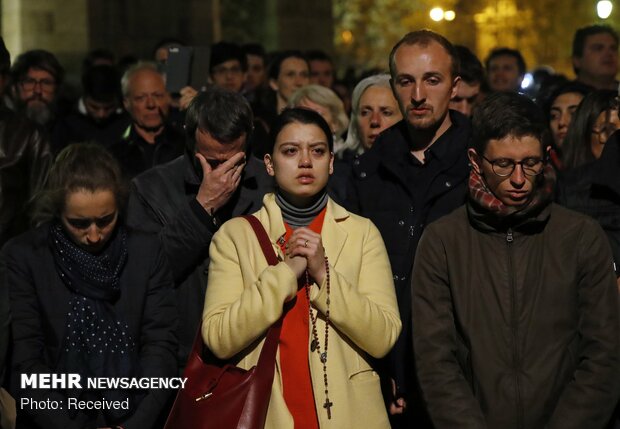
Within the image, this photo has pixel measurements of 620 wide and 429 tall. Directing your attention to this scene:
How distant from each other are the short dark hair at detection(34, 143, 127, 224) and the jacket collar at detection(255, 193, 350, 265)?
0.82 meters

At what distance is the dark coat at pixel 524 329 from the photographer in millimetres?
5312

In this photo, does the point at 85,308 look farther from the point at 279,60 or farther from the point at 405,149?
A: the point at 279,60

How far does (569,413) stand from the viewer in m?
5.25

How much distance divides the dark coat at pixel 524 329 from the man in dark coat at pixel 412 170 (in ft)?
2.34

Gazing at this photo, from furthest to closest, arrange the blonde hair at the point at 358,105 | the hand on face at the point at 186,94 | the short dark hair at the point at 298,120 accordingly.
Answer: the hand on face at the point at 186,94 → the blonde hair at the point at 358,105 → the short dark hair at the point at 298,120

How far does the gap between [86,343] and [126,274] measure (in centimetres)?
37

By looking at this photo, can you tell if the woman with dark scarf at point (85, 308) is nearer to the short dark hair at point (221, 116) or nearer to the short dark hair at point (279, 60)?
the short dark hair at point (221, 116)

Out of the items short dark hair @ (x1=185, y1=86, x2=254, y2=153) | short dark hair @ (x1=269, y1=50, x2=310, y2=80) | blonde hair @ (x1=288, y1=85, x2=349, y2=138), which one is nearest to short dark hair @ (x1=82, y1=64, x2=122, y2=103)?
short dark hair @ (x1=269, y1=50, x2=310, y2=80)

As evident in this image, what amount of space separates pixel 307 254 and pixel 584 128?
316 centimetres

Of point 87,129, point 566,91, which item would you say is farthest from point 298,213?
point 87,129

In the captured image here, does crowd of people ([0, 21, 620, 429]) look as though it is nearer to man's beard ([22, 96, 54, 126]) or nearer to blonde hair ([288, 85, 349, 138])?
blonde hair ([288, 85, 349, 138])

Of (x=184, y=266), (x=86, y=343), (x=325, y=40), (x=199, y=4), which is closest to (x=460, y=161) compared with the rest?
(x=184, y=266)

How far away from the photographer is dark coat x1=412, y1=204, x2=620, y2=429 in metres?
5.31

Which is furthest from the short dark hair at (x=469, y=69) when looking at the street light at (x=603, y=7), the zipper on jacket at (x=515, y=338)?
the street light at (x=603, y=7)
